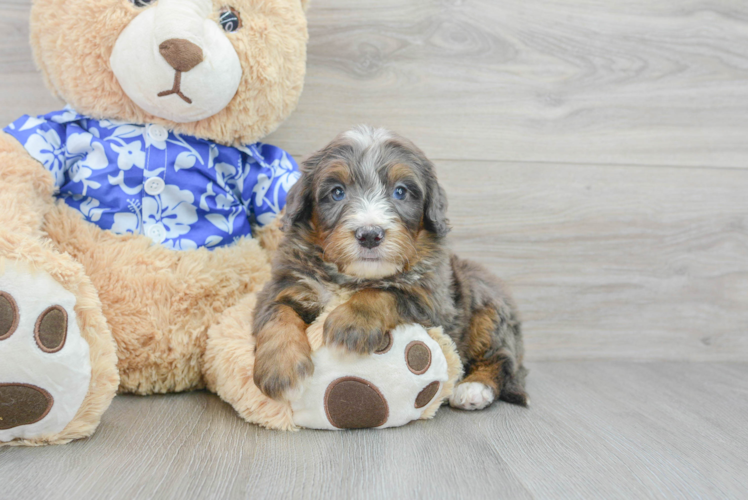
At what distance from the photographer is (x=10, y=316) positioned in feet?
5.35

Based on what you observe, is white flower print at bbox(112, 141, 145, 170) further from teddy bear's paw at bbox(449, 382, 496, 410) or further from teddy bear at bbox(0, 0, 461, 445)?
teddy bear's paw at bbox(449, 382, 496, 410)

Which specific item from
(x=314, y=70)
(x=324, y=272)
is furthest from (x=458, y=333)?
(x=314, y=70)

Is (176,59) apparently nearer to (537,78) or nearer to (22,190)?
(22,190)

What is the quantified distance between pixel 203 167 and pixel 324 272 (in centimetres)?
73

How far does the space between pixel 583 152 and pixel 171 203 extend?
2.19m

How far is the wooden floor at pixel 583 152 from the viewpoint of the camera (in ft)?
9.62

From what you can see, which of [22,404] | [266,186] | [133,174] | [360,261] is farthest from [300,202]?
[22,404]

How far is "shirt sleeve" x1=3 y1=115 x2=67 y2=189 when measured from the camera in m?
2.23

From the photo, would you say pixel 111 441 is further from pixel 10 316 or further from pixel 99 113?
pixel 99 113

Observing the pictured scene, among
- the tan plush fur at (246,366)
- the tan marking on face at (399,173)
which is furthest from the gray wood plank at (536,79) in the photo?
the tan plush fur at (246,366)

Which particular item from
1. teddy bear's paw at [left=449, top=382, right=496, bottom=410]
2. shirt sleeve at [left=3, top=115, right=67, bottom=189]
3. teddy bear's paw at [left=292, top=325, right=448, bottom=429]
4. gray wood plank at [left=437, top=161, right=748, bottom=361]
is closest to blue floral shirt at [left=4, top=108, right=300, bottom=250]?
shirt sleeve at [left=3, top=115, right=67, bottom=189]

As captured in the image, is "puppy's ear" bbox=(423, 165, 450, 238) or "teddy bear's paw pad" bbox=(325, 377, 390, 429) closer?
"teddy bear's paw pad" bbox=(325, 377, 390, 429)

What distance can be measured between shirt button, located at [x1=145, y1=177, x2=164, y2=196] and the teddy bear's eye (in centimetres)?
67

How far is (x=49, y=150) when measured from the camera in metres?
2.26
